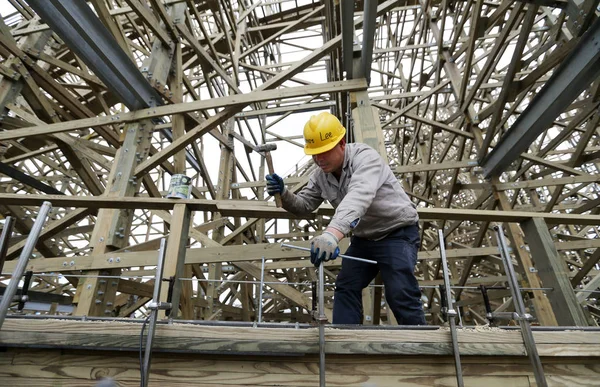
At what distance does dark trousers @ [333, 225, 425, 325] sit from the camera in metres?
1.94

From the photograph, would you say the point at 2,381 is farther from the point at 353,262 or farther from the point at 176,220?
the point at 353,262

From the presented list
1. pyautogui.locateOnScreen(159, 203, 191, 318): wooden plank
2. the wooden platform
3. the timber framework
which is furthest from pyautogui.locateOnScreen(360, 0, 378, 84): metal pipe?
the wooden platform

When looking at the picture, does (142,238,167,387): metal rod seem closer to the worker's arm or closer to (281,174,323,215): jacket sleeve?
the worker's arm

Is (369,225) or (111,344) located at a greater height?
(369,225)

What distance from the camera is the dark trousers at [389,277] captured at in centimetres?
194

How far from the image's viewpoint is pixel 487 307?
63.4 inches

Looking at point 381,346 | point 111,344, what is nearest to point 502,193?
point 381,346

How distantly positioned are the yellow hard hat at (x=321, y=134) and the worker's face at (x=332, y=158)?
5 centimetres

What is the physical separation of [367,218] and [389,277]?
1.26 ft


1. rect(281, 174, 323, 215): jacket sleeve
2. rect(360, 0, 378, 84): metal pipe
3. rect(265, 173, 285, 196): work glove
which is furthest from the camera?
rect(360, 0, 378, 84): metal pipe

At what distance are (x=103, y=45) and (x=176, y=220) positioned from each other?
2346mm

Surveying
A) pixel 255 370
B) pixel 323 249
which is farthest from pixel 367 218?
pixel 255 370

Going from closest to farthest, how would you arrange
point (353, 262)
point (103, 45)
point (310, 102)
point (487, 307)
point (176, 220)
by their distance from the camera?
point (487, 307) < point (176, 220) < point (353, 262) < point (103, 45) < point (310, 102)

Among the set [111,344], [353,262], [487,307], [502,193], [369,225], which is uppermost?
[502,193]
